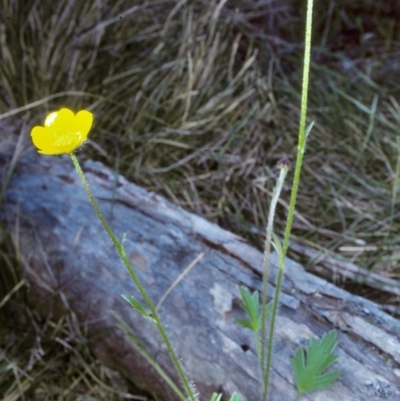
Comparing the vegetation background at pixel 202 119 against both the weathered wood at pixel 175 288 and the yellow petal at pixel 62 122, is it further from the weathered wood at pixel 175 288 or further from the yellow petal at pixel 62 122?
the yellow petal at pixel 62 122

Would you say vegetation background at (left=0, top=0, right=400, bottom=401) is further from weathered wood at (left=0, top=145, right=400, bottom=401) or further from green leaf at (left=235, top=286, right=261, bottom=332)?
green leaf at (left=235, top=286, right=261, bottom=332)

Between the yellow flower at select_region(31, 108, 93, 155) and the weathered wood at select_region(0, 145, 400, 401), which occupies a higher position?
the yellow flower at select_region(31, 108, 93, 155)

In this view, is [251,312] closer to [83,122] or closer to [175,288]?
[175,288]

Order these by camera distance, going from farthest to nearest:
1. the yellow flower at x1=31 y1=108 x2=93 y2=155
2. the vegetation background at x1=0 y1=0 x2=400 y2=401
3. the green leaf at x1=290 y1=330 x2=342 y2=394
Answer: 1. the vegetation background at x1=0 y1=0 x2=400 y2=401
2. the green leaf at x1=290 y1=330 x2=342 y2=394
3. the yellow flower at x1=31 y1=108 x2=93 y2=155

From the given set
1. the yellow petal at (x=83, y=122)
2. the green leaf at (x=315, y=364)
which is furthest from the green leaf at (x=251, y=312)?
the yellow petal at (x=83, y=122)

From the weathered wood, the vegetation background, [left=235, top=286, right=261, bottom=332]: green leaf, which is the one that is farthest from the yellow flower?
the vegetation background

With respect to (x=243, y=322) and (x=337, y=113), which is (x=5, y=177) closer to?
(x=243, y=322)

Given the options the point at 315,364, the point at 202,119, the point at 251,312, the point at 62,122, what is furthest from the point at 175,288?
the point at 202,119

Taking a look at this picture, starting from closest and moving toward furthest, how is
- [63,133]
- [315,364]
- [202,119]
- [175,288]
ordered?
[63,133]
[315,364]
[175,288]
[202,119]
